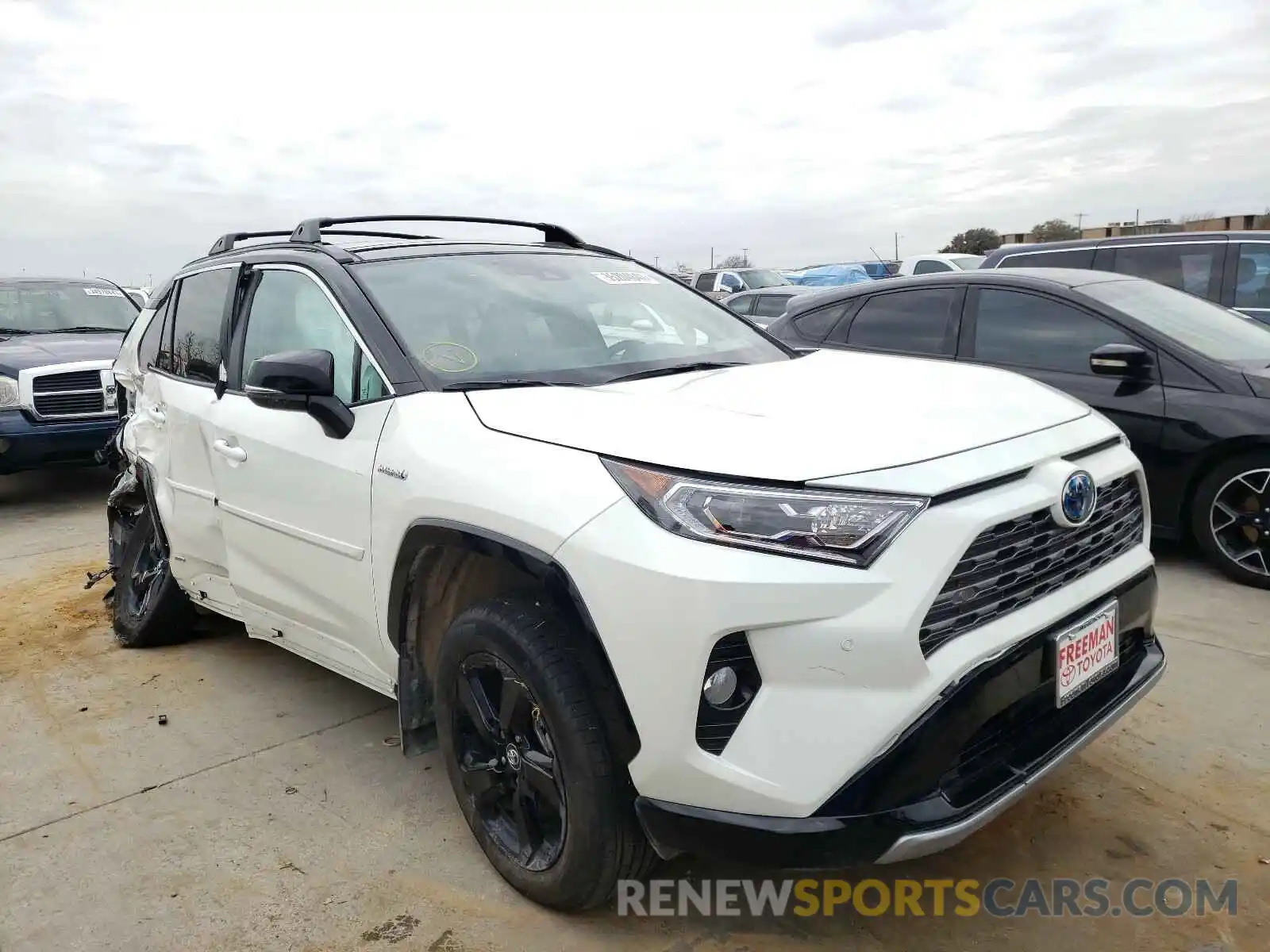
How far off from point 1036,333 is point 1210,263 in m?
3.20

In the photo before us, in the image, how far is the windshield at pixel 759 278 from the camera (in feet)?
65.9

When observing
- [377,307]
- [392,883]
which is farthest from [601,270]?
[392,883]

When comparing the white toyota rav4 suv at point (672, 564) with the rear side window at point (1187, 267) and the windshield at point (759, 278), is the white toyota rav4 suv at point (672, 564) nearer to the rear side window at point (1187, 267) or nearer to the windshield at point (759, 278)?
the rear side window at point (1187, 267)

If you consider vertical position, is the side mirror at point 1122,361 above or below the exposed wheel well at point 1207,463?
above

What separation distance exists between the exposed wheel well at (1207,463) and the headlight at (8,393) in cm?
813

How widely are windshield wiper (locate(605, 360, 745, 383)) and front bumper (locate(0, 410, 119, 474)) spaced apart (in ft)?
20.3

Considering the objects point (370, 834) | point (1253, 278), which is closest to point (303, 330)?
point (370, 834)

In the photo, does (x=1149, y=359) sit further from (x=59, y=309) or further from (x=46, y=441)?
(x=59, y=309)

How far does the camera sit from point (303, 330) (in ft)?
11.1

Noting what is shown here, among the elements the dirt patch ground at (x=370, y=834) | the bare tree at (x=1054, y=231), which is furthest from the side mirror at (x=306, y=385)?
the bare tree at (x=1054, y=231)

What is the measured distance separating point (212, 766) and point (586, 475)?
2.08 metres

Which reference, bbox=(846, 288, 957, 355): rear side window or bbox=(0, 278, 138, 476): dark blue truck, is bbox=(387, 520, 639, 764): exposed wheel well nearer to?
bbox=(846, 288, 957, 355): rear side window

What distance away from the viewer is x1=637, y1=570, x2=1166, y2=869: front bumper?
1976 mm

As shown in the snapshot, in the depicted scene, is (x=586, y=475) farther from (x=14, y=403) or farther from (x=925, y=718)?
(x=14, y=403)
